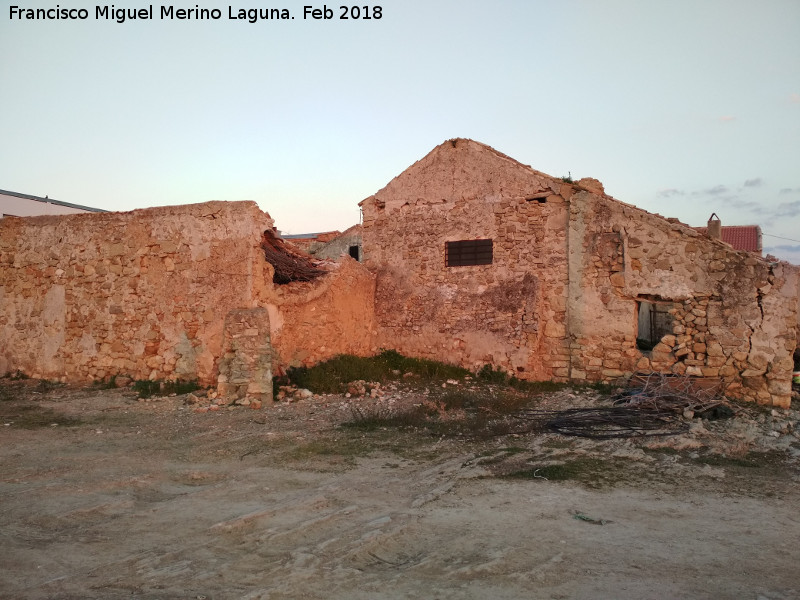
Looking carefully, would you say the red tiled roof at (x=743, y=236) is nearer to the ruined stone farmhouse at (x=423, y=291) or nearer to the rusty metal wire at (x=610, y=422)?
the ruined stone farmhouse at (x=423, y=291)

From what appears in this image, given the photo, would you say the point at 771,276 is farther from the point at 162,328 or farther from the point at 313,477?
the point at 162,328

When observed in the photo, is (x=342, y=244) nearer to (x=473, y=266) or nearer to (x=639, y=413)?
(x=473, y=266)

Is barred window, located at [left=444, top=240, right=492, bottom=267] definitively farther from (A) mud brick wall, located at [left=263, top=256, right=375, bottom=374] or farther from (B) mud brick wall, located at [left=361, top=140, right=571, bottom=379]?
(A) mud brick wall, located at [left=263, top=256, right=375, bottom=374]

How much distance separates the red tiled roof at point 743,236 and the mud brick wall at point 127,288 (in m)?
18.6

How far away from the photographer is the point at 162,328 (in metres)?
10.8

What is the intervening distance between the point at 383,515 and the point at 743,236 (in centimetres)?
2248

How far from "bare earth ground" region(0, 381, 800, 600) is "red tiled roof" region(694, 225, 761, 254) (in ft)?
55.0

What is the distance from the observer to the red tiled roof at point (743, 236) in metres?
22.1

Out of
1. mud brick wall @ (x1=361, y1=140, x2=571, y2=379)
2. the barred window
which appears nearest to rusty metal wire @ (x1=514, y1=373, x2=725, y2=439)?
mud brick wall @ (x1=361, y1=140, x2=571, y2=379)

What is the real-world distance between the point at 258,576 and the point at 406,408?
5.59 meters

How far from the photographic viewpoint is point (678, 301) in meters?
10.5

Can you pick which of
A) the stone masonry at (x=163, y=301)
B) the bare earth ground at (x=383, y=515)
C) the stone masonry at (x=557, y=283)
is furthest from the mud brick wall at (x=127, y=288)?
the stone masonry at (x=557, y=283)

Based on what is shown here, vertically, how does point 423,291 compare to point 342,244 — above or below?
below

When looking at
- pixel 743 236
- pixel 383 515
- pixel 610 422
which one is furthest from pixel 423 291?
pixel 743 236
